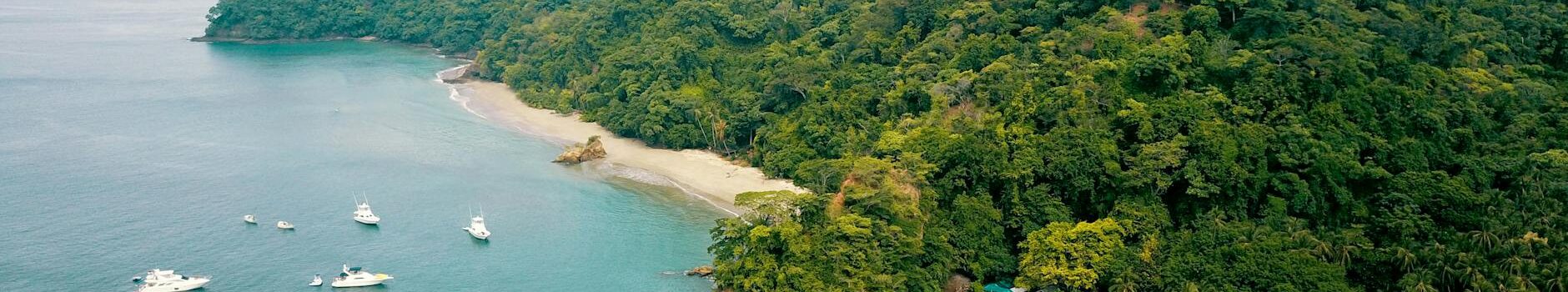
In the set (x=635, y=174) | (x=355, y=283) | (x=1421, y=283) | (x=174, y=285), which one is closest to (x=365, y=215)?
(x=355, y=283)

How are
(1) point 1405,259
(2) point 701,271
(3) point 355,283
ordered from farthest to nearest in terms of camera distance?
(2) point 701,271
(3) point 355,283
(1) point 1405,259

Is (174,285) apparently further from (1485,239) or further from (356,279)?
(1485,239)

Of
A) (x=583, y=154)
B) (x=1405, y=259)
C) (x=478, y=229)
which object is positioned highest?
(x=1405, y=259)

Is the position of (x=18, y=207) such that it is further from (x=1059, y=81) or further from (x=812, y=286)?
(x=1059, y=81)

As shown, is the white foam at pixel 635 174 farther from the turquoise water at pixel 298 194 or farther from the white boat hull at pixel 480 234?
the white boat hull at pixel 480 234

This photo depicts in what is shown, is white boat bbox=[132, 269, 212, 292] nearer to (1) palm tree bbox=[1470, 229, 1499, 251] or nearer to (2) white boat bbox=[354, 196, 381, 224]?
(2) white boat bbox=[354, 196, 381, 224]

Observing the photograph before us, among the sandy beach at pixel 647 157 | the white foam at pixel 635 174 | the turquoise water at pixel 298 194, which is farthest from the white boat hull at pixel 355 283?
the sandy beach at pixel 647 157

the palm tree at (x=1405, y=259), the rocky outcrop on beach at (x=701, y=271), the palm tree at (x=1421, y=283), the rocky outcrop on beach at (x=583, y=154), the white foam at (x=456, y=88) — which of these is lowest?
the white foam at (x=456, y=88)

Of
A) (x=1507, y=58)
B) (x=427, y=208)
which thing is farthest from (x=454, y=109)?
(x=1507, y=58)
